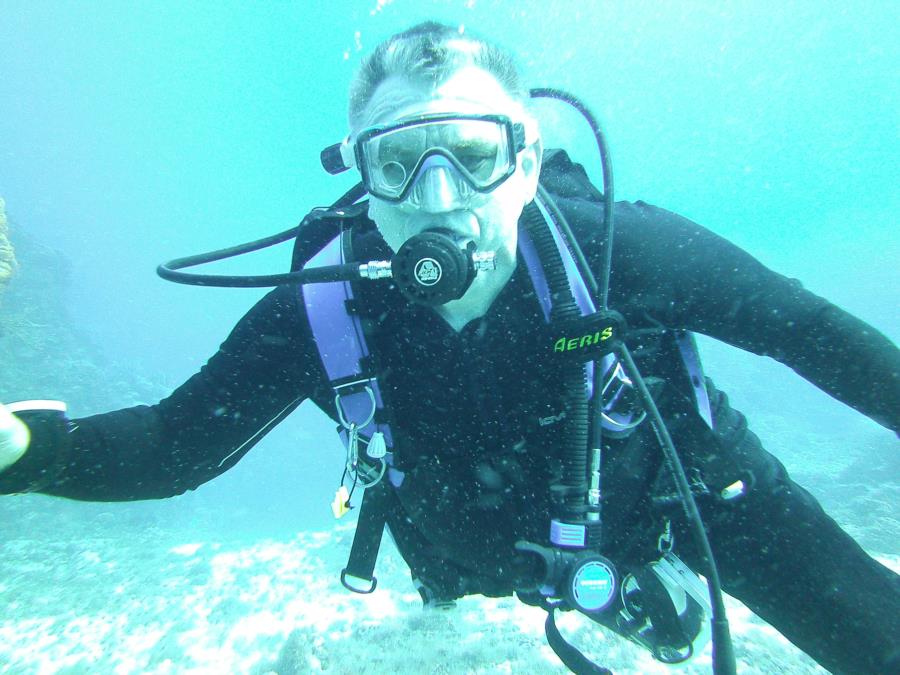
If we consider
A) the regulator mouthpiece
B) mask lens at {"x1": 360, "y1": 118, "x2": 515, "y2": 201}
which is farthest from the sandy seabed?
mask lens at {"x1": 360, "y1": 118, "x2": 515, "y2": 201}

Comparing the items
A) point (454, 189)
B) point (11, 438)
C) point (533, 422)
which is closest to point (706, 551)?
point (533, 422)

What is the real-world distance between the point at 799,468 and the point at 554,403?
2106cm

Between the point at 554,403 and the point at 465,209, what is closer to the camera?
the point at 465,209

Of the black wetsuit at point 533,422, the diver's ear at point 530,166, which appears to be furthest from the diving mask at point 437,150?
the black wetsuit at point 533,422

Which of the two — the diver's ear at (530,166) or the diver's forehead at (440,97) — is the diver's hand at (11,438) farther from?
the diver's ear at (530,166)

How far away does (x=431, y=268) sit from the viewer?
1.88 m

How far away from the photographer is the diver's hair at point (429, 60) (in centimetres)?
220

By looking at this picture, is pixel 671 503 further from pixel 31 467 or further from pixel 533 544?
pixel 31 467

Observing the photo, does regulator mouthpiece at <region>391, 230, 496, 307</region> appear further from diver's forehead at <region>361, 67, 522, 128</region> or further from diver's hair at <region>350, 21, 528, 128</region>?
diver's hair at <region>350, 21, 528, 128</region>

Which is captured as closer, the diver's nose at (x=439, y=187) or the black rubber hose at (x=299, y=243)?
the diver's nose at (x=439, y=187)

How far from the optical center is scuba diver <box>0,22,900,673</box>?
210cm

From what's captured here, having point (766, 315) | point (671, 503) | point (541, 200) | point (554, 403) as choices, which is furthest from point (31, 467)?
point (766, 315)

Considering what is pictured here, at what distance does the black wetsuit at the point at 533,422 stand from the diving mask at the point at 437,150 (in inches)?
20.4

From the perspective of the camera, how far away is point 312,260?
8.28 feet
